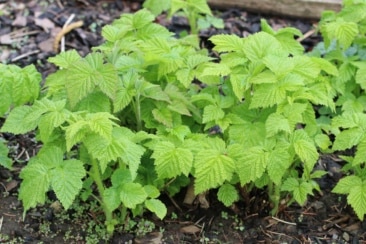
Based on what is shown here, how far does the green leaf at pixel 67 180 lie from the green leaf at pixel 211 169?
51 cm

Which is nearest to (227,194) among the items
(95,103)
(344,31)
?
(95,103)

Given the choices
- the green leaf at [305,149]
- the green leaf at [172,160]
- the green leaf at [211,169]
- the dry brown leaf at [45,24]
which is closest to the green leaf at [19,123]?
the green leaf at [172,160]

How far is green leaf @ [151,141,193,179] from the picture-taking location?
2.86 meters

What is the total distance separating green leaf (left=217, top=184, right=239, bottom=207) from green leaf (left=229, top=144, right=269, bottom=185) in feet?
0.83

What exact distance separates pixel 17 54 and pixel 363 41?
7.21 feet

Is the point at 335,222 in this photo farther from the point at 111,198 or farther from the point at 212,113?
the point at 111,198

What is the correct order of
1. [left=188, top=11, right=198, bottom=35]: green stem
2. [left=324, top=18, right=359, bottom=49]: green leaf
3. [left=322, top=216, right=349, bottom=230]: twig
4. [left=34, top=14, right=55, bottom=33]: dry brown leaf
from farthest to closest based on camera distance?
[left=34, top=14, right=55, bottom=33]: dry brown leaf < [left=188, top=11, right=198, bottom=35]: green stem < [left=324, top=18, right=359, bottom=49]: green leaf < [left=322, top=216, right=349, bottom=230]: twig

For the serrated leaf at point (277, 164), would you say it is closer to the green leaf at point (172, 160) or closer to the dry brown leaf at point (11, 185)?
the green leaf at point (172, 160)

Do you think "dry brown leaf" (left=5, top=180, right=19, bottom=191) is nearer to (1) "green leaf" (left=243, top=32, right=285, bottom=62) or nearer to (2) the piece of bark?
(1) "green leaf" (left=243, top=32, right=285, bottom=62)

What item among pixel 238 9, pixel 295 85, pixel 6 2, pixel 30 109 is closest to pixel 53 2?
pixel 6 2

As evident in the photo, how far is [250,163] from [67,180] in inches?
31.9

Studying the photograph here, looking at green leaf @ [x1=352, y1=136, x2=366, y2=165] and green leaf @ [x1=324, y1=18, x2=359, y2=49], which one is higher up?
green leaf @ [x1=324, y1=18, x2=359, y2=49]

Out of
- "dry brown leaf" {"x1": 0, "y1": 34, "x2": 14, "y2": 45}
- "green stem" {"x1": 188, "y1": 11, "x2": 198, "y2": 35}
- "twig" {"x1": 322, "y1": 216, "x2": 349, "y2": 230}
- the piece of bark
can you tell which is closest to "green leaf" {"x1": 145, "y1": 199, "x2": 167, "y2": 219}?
"twig" {"x1": 322, "y1": 216, "x2": 349, "y2": 230}

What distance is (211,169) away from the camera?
9.38 feet
